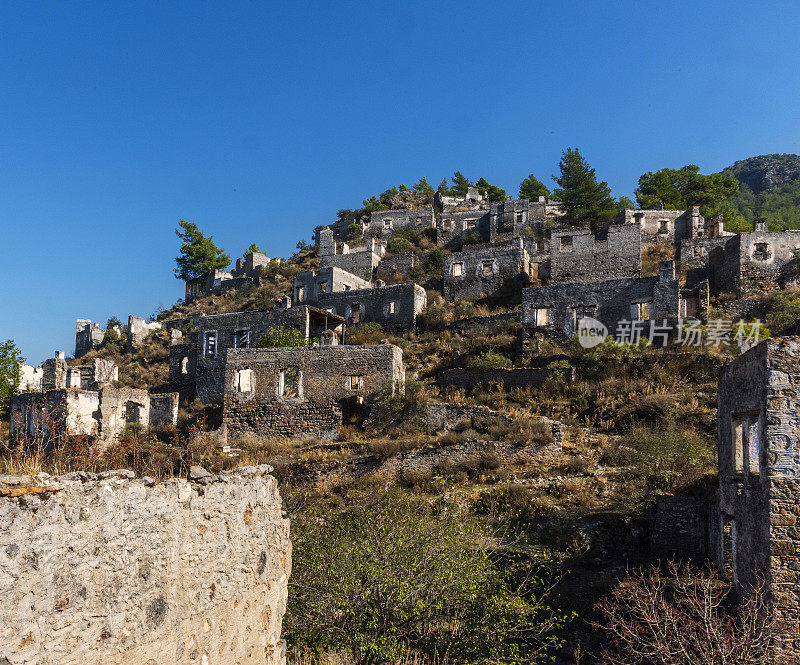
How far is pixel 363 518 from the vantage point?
36.2 feet

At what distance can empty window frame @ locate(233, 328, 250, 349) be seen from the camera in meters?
34.2

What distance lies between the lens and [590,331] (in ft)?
100

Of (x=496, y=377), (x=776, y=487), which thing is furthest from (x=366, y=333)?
(x=776, y=487)

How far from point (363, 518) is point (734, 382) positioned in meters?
6.89

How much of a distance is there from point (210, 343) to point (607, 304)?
69.6 ft

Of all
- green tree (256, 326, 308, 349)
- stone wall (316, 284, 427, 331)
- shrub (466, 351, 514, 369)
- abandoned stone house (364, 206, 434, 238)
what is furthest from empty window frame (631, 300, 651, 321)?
abandoned stone house (364, 206, 434, 238)

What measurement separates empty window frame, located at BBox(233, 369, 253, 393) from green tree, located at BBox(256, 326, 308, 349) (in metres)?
3.44

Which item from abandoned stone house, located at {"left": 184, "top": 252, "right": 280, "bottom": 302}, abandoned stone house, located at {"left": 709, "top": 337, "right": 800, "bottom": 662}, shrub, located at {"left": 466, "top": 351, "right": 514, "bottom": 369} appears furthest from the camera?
abandoned stone house, located at {"left": 184, "top": 252, "right": 280, "bottom": 302}

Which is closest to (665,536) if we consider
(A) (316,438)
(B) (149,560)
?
(B) (149,560)

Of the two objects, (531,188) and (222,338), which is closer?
(222,338)

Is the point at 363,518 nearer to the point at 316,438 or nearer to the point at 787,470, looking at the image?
the point at 787,470

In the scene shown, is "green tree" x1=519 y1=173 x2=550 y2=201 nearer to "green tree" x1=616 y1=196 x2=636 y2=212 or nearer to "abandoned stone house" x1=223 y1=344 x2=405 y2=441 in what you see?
"green tree" x1=616 y1=196 x2=636 y2=212

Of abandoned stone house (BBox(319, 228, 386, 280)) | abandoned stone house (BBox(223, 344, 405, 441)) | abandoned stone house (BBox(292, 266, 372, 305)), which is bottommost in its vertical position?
abandoned stone house (BBox(223, 344, 405, 441))

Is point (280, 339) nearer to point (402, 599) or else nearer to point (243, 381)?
point (243, 381)
